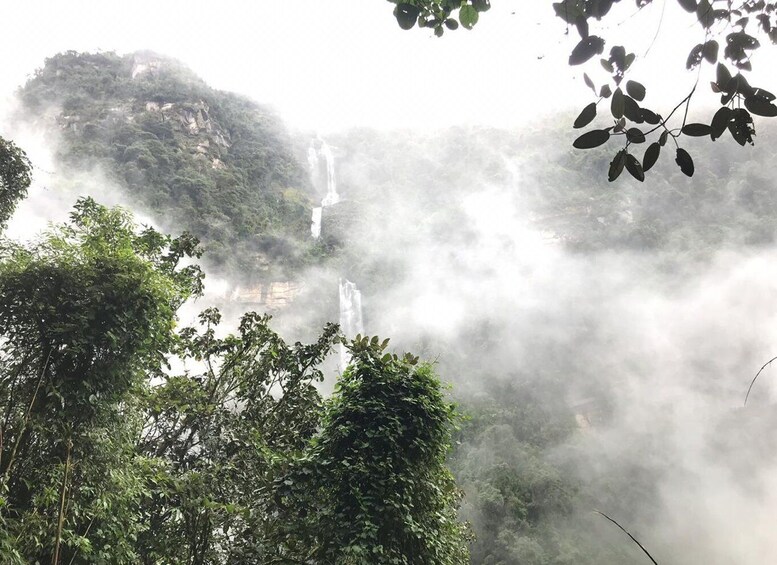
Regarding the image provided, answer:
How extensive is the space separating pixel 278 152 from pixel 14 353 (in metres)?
43.0

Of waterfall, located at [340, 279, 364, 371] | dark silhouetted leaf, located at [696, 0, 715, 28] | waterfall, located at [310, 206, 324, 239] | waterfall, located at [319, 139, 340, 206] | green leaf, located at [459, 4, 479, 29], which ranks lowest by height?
dark silhouetted leaf, located at [696, 0, 715, 28]

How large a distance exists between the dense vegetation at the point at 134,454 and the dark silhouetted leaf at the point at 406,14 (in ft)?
9.39

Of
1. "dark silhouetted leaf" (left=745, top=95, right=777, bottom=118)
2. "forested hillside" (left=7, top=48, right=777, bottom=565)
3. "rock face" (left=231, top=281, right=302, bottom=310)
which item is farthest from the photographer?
"rock face" (left=231, top=281, right=302, bottom=310)

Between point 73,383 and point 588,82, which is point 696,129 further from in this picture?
point 73,383

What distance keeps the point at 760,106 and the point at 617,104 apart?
28 centimetres

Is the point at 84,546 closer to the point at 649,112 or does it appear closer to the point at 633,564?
the point at 649,112

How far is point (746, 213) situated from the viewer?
3934 cm

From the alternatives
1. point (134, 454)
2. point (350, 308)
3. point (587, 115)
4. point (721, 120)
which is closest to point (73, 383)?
point (134, 454)

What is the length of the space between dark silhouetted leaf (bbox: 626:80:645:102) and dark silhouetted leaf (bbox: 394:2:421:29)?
722mm

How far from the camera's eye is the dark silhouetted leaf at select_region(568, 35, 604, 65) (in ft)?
3.60

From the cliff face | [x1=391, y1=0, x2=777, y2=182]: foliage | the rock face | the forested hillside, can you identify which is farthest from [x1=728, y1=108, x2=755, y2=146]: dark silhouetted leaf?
the cliff face

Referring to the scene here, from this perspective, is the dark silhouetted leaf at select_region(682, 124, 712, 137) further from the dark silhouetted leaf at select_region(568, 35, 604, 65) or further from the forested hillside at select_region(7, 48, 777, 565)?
the forested hillside at select_region(7, 48, 777, 565)

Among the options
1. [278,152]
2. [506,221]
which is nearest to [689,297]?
[506,221]

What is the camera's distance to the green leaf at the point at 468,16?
4.86ft
